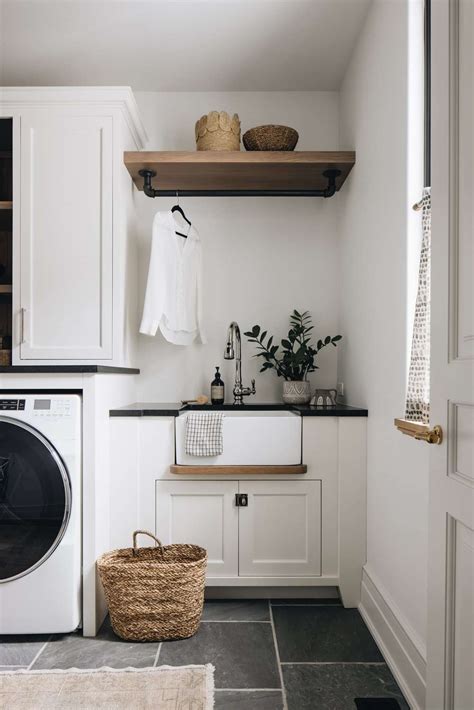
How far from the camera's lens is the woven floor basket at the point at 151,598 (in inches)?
85.4

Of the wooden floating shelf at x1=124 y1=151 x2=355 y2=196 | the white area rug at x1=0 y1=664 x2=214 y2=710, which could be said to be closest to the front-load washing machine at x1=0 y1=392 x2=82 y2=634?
the white area rug at x1=0 y1=664 x2=214 y2=710

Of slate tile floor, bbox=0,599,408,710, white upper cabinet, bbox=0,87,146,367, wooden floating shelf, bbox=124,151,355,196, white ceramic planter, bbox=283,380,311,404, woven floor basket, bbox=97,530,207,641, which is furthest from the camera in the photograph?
white ceramic planter, bbox=283,380,311,404

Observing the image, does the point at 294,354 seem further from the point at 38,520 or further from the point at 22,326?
the point at 38,520

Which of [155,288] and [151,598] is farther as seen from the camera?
[155,288]

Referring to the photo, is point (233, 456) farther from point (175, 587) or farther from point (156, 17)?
point (156, 17)

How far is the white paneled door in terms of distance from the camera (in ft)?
3.55

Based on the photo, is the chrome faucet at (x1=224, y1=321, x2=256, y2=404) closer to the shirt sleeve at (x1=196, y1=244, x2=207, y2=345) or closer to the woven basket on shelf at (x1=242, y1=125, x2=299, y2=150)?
the shirt sleeve at (x1=196, y1=244, x2=207, y2=345)

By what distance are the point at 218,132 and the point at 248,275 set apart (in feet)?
2.59

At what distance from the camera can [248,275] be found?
10.8 feet

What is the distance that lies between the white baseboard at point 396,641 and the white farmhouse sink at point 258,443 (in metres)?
0.61

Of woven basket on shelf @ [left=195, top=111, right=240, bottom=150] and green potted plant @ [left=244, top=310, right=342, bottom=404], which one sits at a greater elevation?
woven basket on shelf @ [left=195, top=111, right=240, bottom=150]

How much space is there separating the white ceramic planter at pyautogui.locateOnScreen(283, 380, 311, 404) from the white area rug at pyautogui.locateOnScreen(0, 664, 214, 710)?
1.37m

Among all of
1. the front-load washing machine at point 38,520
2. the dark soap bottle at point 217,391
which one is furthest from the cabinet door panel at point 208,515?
the dark soap bottle at point 217,391

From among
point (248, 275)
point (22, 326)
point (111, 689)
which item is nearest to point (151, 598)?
point (111, 689)
